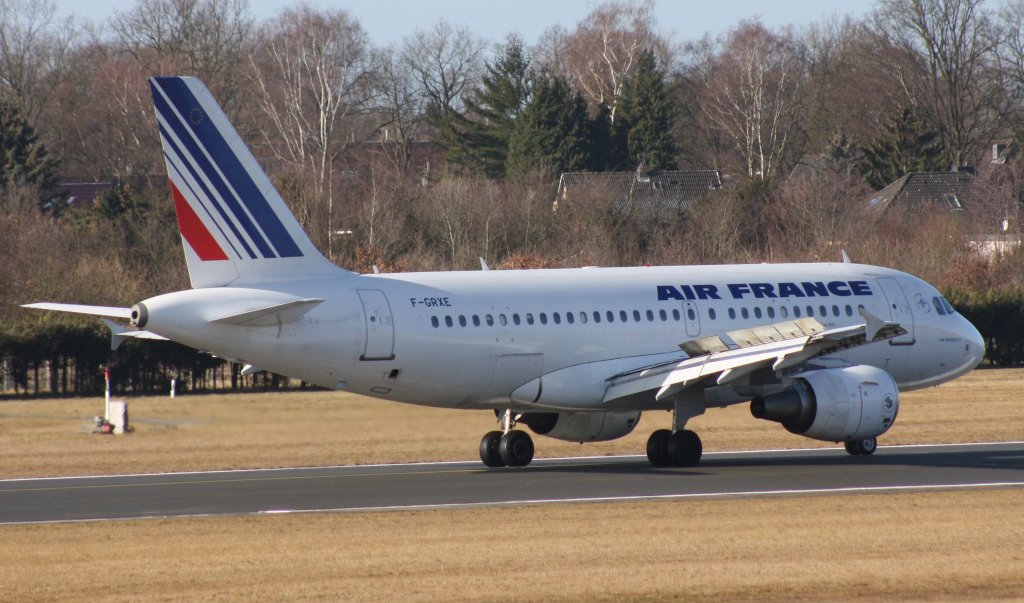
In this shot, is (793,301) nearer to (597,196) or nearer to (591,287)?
(591,287)

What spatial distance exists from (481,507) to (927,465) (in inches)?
419

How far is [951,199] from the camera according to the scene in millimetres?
107812

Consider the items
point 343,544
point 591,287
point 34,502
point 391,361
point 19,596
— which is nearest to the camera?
point 19,596

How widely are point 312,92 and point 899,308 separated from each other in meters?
75.0

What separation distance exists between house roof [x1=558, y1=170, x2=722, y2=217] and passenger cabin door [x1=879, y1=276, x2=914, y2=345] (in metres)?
52.8

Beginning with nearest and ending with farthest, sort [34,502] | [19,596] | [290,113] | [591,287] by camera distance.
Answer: [19,596] < [34,502] < [591,287] < [290,113]

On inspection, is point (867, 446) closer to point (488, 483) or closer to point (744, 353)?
point (744, 353)

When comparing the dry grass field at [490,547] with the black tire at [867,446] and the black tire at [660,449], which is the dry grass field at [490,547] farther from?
the black tire at [867,446]

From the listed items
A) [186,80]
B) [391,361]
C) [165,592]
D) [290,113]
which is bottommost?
[165,592]

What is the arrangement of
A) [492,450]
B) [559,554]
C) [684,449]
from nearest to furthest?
[559,554], [684,449], [492,450]

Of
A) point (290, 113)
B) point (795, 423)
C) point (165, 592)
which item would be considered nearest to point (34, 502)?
point (165, 592)

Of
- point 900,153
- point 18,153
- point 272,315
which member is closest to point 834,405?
point 272,315

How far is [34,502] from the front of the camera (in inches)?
1094

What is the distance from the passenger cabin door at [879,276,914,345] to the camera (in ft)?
117
